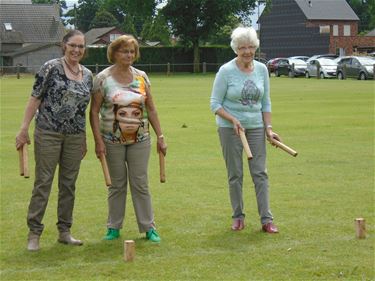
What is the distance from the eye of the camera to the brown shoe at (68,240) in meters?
7.81

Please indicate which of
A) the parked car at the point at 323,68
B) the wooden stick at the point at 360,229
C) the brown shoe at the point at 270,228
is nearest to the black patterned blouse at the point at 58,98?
the brown shoe at the point at 270,228

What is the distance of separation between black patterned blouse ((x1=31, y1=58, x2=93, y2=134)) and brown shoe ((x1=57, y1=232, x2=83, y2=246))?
100 centimetres

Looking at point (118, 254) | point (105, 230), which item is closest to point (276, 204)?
point (105, 230)

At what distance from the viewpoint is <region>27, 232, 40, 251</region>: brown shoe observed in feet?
25.0

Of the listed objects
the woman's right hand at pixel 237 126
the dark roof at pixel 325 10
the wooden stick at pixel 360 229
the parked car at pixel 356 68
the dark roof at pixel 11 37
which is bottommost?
the wooden stick at pixel 360 229

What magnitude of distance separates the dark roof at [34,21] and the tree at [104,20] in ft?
142

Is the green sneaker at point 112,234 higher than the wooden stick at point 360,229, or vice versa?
the wooden stick at point 360,229

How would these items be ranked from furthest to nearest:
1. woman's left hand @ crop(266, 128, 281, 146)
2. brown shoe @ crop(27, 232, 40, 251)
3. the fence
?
1. the fence
2. woman's left hand @ crop(266, 128, 281, 146)
3. brown shoe @ crop(27, 232, 40, 251)

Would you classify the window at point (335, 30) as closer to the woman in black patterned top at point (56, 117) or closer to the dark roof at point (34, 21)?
the dark roof at point (34, 21)

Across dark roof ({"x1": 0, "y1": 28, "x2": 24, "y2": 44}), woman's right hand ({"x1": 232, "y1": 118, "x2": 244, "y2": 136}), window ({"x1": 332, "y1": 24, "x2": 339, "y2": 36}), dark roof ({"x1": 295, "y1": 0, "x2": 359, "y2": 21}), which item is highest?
dark roof ({"x1": 295, "y1": 0, "x2": 359, "y2": 21})

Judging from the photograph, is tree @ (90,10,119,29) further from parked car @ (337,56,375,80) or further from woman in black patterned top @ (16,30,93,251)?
woman in black patterned top @ (16,30,93,251)

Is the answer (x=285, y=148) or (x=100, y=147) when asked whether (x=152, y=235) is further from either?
(x=285, y=148)

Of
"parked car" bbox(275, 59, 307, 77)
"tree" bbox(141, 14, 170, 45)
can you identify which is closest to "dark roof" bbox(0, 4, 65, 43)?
"tree" bbox(141, 14, 170, 45)

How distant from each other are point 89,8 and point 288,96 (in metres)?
123
